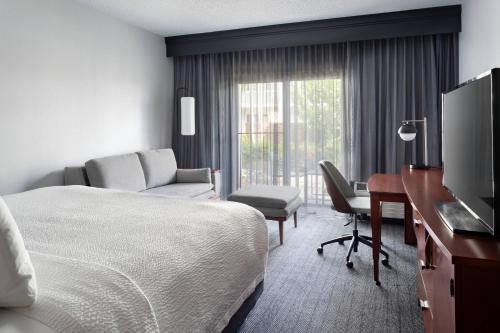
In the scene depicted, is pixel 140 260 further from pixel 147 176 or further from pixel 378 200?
pixel 147 176

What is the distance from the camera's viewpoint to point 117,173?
3.78 m

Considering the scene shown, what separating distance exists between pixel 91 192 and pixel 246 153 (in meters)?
2.89

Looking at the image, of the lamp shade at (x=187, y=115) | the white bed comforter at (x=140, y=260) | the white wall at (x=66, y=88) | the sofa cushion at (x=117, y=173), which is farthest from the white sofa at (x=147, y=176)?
the white bed comforter at (x=140, y=260)

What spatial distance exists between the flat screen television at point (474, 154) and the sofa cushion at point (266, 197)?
6.05ft

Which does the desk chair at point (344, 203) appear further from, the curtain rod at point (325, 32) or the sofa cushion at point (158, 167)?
the sofa cushion at point (158, 167)

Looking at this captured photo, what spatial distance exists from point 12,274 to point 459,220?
151 centimetres

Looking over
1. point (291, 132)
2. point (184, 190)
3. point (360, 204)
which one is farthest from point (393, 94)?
point (184, 190)

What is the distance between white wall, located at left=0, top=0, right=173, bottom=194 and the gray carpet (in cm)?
237

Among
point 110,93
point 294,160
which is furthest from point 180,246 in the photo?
point 294,160

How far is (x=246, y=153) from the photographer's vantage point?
527cm

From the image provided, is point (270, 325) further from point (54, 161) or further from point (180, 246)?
point (54, 161)

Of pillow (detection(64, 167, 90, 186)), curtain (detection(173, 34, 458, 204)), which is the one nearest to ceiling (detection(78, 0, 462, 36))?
curtain (detection(173, 34, 458, 204))

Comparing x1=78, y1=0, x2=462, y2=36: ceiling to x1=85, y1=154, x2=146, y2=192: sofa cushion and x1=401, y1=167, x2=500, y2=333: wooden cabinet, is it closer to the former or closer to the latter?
x1=85, y1=154, x2=146, y2=192: sofa cushion

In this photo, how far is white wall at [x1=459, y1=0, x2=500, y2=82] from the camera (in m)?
2.55
